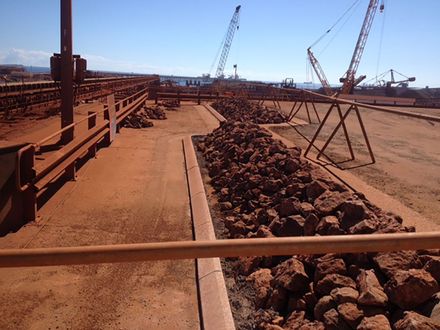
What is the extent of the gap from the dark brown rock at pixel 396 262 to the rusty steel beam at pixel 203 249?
172 centimetres

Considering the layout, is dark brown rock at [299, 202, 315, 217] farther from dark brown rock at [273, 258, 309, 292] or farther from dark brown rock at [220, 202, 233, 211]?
dark brown rock at [220, 202, 233, 211]

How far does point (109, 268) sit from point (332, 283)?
2.58 meters

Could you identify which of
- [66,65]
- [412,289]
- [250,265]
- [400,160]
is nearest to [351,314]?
[412,289]

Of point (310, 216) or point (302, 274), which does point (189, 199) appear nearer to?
point (310, 216)

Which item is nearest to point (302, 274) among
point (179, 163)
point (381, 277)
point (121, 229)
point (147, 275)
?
point (381, 277)

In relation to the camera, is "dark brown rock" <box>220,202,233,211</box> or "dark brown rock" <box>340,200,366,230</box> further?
"dark brown rock" <box>220,202,233,211</box>

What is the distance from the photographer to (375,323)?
10.5ft

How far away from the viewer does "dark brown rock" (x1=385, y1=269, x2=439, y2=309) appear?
3.38 meters

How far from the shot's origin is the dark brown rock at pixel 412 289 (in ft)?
11.1

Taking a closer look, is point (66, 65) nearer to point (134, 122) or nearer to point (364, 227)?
point (364, 227)

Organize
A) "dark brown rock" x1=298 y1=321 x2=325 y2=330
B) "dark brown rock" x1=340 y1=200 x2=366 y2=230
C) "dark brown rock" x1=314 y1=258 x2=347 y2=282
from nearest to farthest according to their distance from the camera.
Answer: "dark brown rock" x1=298 y1=321 x2=325 y2=330 → "dark brown rock" x1=314 y1=258 x2=347 y2=282 → "dark brown rock" x1=340 y1=200 x2=366 y2=230

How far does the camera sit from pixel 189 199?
313 inches

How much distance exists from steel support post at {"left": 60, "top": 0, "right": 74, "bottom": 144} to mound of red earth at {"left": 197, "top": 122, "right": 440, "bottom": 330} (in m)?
4.02

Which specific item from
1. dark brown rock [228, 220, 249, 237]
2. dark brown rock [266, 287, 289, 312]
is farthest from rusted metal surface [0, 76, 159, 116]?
dark brown rock [266, 287, 289, 312]
